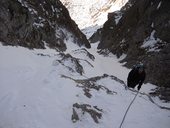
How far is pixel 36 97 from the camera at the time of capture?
1198 centimetres

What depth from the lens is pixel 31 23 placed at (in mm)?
31688

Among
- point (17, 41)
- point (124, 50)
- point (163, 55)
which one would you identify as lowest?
point (124, 50)

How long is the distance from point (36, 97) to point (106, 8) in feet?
444

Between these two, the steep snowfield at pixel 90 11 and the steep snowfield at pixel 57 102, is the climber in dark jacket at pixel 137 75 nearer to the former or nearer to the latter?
the steep snowfield at pixel 57 102

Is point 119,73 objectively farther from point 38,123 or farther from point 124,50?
point 38,123

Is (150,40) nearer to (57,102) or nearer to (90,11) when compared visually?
(57,102)

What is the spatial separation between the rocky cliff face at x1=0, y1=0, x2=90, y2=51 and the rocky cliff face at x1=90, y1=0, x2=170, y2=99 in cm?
858

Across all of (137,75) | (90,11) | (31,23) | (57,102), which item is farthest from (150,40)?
(90,11)

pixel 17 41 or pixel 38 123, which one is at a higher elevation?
pixel 38 123

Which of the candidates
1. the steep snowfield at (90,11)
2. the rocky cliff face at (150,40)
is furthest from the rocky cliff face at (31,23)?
the steep snowfield at (90,11)

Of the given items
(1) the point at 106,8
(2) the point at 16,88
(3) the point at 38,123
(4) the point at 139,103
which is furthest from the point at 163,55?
(1) the point at 106,8

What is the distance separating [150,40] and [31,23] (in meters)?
12.2

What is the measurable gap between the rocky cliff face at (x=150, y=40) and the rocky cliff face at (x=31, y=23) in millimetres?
8576

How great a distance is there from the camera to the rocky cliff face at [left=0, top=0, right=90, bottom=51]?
26594 mm
